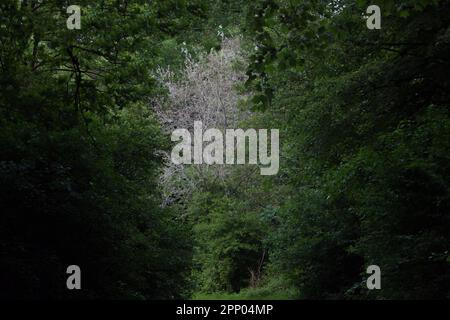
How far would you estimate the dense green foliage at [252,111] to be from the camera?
28.0 ft

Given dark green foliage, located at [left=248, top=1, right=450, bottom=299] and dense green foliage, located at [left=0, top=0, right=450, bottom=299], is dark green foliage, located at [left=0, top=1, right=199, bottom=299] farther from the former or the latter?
dark green foliage, located at [left=248, top=1, right=450, bottom=299]

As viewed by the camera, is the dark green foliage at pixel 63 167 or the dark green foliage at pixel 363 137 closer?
the dark green foliage at pixel 363 137

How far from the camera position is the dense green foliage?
854 centimetres

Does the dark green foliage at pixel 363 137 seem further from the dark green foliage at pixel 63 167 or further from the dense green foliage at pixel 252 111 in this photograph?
the dark green foliage at pixel 63 167

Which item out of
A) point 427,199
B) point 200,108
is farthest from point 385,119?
point 200,108

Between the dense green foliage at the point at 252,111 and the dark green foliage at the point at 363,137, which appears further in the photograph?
the dense green foliage at the point at 252,111

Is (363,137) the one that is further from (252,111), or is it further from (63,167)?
(252,111)

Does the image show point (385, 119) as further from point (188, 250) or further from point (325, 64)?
point (188, 250)

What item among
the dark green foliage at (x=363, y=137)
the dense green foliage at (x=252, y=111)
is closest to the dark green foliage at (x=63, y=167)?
the dense green foliage at (x=252, y=111)

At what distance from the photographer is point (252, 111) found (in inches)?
277

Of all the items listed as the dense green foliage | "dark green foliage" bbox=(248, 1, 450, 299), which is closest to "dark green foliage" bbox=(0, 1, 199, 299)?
the dense green foliage

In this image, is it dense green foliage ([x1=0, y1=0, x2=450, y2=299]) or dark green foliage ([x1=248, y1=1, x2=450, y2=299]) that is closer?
dark green foliage ([x1=248, y1=1, x2=450, y2=299])

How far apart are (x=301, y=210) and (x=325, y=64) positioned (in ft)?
14.2

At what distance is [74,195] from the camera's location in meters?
9.22
